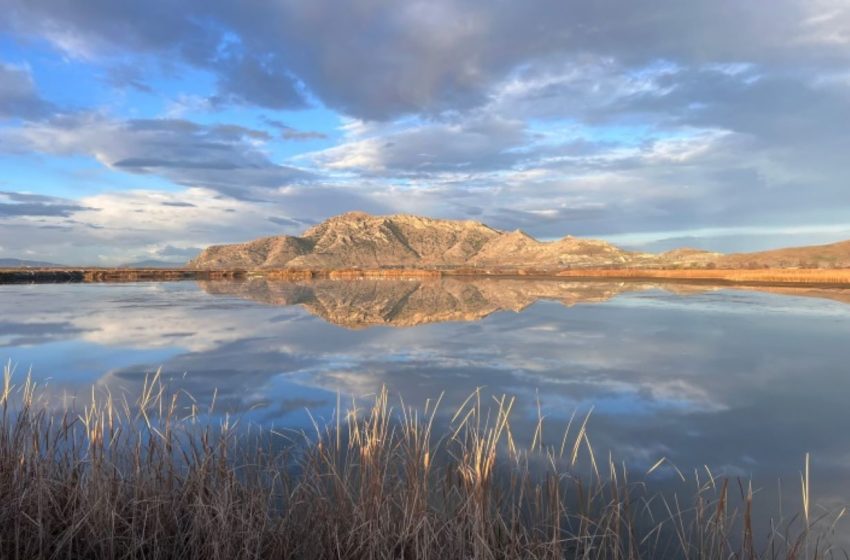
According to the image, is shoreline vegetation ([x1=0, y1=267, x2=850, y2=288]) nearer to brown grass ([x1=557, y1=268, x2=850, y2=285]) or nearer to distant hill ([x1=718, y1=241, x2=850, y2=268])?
brown grass ([x1=557, y1=268, x2=850, y2=285])

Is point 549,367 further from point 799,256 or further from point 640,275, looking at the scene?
point 799,256

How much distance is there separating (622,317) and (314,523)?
20366 mm

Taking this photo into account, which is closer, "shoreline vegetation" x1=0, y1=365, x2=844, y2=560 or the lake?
"shoreline vegetation" x1=0, y1=365, x2=844, y2=560

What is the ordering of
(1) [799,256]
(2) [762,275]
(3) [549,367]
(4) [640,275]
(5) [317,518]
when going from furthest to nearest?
(1) [799,256] → (4) [640,275] → (2) [762,275] → (3) [549,367] → (5) [317,518]

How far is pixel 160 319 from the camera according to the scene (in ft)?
74.4

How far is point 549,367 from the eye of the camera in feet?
41.7

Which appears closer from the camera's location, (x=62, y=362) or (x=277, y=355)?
(x=62, y=362)

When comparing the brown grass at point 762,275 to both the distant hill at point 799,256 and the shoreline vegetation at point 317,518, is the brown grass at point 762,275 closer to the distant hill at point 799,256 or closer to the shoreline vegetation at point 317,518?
the shoreline vegetation at point 317,518

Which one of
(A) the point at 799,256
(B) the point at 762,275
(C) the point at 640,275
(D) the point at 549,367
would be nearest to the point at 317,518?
(D) the point at 549,367

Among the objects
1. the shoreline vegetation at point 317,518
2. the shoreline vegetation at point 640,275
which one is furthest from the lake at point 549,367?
the shoreline vegetation at point 640,275

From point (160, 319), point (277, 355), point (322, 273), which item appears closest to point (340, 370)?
point (277, 355)

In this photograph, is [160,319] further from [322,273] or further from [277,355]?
[322,273]

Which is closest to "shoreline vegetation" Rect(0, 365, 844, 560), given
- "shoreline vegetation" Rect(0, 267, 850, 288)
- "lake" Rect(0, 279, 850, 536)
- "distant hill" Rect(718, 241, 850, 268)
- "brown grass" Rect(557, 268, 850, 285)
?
"lake" Rect(0, 279, 850, 536)

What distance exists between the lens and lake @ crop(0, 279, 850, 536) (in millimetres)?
7750
